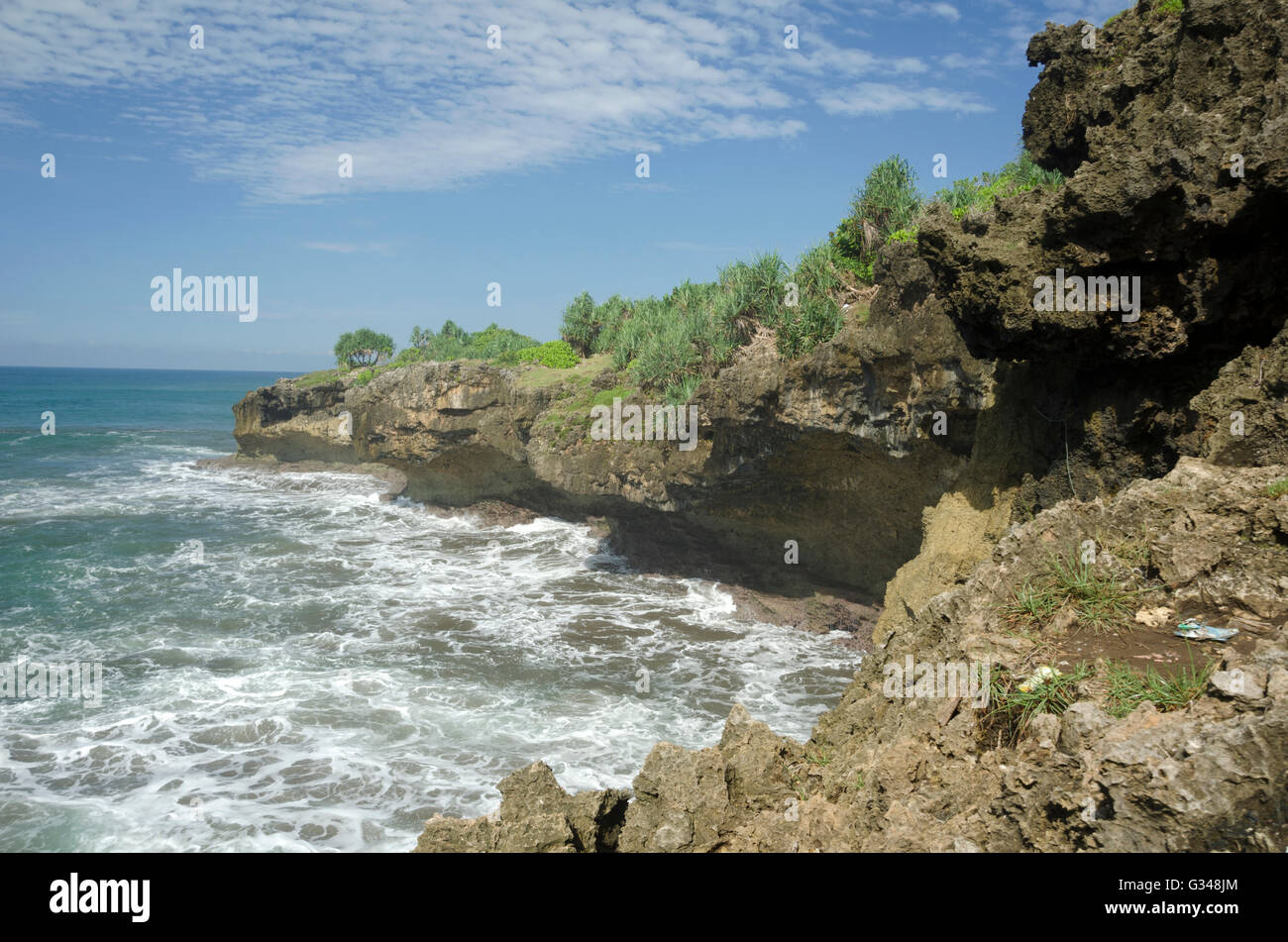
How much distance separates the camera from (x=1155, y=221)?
786 cm

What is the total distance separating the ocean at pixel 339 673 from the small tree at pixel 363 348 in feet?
72.8

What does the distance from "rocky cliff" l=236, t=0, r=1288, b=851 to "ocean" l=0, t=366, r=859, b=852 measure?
4898 millimetres

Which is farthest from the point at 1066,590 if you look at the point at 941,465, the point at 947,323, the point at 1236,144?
the point at 941,465

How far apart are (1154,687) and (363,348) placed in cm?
A: 4988

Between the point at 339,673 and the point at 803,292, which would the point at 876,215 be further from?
the point at 339,673

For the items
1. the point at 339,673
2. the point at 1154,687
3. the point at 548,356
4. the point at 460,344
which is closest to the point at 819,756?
the point at 1154,687

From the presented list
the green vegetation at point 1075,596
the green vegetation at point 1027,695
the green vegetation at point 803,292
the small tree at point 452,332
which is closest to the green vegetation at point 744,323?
the green vegetation at point 803,292

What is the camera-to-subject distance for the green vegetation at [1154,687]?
434 cm

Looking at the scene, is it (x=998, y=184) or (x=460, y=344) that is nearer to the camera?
(x=998, y=184)

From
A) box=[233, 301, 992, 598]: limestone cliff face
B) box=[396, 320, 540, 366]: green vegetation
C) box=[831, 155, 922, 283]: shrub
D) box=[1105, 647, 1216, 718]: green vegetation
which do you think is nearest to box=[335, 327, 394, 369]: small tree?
box=[396, 320, 540, 366]: green vegetation

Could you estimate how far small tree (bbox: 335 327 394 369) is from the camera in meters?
49.1

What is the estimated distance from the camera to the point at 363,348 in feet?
161

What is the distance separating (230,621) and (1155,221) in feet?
61.3
